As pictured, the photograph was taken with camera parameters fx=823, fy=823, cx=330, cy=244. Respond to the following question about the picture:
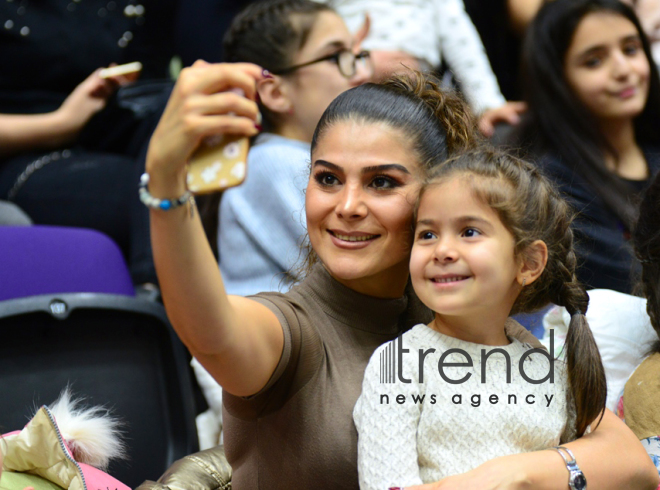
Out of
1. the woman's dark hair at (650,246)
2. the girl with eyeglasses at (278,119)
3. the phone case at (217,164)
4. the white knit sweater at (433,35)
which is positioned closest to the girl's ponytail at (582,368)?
the woman's dark hair at (650,246)

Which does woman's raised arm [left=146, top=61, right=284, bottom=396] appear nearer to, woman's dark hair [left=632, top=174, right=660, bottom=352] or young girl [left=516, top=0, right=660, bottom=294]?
woman's dark hair [left=632, top=174, right=660, bottom=352]

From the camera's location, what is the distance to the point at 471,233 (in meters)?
1.06

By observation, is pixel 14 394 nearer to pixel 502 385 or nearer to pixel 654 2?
pixel 502 385

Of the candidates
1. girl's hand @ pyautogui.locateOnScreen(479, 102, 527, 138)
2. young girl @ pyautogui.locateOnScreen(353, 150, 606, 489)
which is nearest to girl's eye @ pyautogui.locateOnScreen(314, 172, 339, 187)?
young girl @ pyautogui.locateOnScreen(353, 150, 606, 489)

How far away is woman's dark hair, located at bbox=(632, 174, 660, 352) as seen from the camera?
1439 mm

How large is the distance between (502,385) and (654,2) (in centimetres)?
190

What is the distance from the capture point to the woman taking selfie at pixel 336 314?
0.87 metres

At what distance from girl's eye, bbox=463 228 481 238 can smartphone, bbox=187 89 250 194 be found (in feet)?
1.24

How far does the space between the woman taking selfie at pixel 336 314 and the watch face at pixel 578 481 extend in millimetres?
15

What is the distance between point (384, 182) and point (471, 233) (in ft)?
0.53

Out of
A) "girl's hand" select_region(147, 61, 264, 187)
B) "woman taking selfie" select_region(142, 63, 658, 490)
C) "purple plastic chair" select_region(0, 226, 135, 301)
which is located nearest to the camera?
"girl's hand" select_region(147, 61, 264, 187)

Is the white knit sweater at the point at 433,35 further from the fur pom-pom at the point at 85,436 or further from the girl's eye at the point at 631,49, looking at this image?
the fur pom-pom at the point at 85,436

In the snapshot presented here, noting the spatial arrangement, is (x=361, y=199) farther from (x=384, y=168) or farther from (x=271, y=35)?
(x=271, y=35)

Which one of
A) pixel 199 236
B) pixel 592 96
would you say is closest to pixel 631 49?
pixel 592 96
